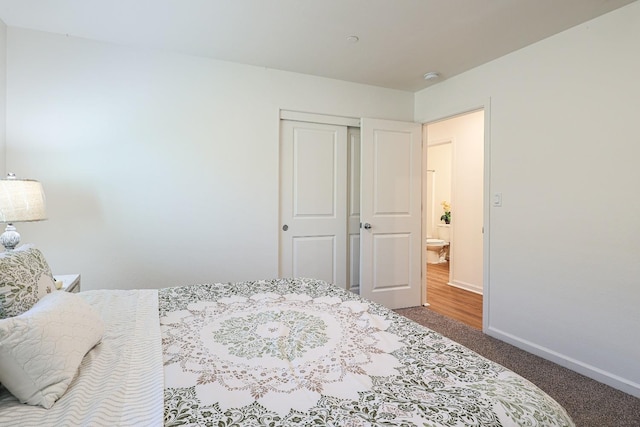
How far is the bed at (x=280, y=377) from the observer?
0.82m

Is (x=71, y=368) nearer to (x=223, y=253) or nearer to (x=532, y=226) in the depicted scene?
(x=223, y=253)

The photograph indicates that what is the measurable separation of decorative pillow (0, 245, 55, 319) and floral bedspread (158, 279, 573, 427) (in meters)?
0.47

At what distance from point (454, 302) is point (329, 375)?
3.55 metres

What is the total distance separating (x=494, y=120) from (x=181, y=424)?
3176 mm

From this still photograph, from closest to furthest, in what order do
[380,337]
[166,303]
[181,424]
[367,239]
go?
1. [181,424]
2. [380,337]
3. [166,303]
4. [367,239]

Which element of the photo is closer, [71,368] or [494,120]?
[71,368]

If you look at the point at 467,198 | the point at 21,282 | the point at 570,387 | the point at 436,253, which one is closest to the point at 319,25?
the point at 21,282

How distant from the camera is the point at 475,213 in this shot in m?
4.71

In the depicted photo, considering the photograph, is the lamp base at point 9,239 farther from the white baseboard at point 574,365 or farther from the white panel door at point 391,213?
the white baseboard at point 574,365

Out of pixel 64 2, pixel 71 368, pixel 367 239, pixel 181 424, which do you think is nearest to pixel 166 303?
pixel 71 368

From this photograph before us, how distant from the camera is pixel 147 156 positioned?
2.84 metres

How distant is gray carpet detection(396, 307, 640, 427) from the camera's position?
6.20 ft

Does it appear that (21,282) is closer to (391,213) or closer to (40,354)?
(40,354)

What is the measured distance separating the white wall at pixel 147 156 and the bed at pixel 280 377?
1396 mm
